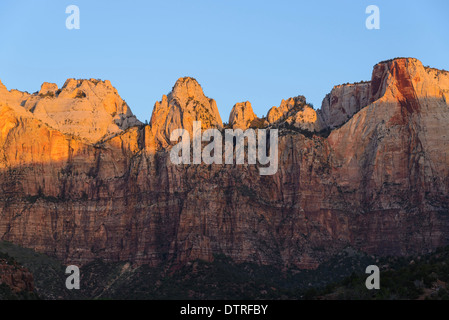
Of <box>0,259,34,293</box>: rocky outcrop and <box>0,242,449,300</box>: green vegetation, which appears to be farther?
<box>0,259,34,293</box>: rocky outcrop

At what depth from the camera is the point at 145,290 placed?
7712 inches

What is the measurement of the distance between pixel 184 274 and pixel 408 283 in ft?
178

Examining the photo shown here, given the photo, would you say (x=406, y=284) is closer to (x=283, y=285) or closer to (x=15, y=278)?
(x=283, y=285)

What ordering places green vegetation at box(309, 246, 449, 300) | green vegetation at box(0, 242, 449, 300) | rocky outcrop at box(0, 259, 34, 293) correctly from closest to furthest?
green vegetation at box(309, 246, 449, 300) < green vegetation at box(0, 242, 449, 300) < rocky outcrop at box(0, 259, 34, 293)

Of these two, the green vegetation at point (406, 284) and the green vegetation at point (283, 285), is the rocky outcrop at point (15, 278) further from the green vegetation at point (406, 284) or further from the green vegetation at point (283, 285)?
the green vegetation at point (406, 284)

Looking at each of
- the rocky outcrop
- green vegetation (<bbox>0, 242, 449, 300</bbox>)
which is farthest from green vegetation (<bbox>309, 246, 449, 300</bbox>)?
the rocky outcrop

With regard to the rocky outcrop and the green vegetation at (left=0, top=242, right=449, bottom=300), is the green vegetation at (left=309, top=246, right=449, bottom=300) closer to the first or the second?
the green vegetation at (left=0, top=242, right=449, bottom=300)
